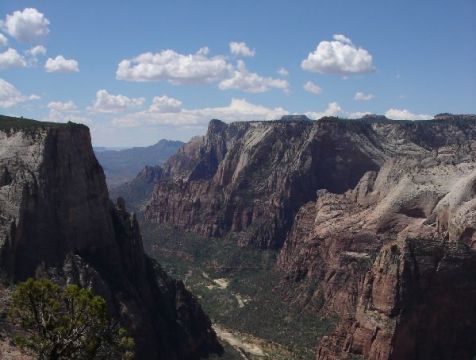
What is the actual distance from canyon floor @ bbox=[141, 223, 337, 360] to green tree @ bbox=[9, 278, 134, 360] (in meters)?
70.1

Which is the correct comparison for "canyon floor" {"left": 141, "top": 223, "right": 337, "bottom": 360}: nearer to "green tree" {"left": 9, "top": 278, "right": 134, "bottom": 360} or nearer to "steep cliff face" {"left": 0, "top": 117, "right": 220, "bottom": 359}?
"steep cliff face" {"left": 0, "top": 117, "right": 220, "bottom": 359}

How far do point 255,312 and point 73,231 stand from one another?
231 ft

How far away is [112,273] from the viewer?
291 feet

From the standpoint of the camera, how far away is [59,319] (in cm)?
3784

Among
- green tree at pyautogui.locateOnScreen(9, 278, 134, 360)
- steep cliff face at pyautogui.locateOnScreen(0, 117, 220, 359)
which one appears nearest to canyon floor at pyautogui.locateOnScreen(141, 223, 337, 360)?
steep cliff face at pyautogui.locateOnScreen(0, 117, 220, 359)

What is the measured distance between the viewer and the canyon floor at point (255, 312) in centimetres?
11909

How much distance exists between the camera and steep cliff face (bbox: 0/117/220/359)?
262ft

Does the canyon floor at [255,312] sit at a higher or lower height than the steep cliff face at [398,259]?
lower

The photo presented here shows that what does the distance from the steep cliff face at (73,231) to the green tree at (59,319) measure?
136 feet

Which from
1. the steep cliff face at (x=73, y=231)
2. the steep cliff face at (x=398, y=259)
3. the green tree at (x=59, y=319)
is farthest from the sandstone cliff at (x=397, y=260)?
the green tree at (x=59, y=319)

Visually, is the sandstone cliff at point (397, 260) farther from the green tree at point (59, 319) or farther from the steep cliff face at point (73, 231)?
the green tree at point (59, 319)

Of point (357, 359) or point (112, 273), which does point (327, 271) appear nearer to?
point (357, 359)

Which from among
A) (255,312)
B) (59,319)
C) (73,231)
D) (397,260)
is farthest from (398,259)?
(255,312)

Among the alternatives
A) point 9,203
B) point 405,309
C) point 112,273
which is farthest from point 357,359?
point 9,203
